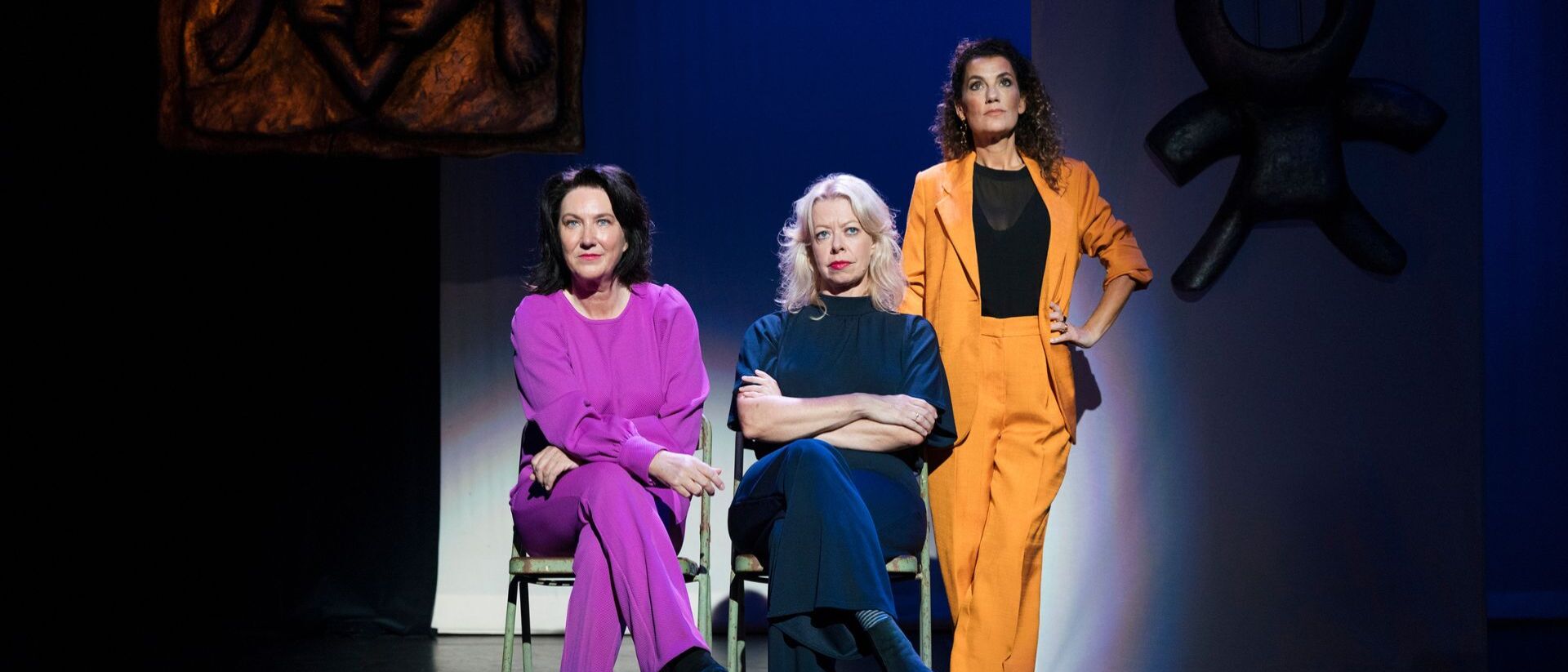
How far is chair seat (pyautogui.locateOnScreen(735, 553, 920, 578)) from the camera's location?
2809 mm

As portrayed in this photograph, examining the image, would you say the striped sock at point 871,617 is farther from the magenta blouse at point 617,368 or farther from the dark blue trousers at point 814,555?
the magenta blouse at point 617,368

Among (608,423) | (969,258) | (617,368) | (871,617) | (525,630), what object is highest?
(969,258)

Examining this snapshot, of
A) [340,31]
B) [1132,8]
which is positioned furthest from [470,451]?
[1132,8]

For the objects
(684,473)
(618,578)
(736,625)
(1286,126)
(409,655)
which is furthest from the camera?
(409,655)

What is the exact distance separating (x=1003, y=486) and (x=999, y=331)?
1.24 feet

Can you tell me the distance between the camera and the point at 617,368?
9.89ft

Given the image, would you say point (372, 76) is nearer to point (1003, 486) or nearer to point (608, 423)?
point (608, 423)

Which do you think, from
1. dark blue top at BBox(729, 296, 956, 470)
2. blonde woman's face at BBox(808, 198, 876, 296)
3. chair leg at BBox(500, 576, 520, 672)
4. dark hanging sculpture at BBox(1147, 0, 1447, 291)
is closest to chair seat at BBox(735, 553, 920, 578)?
dark blue top at BBox(729, 296, 956, 470)

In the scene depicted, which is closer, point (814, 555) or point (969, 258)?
point (814, 555)

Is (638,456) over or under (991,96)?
under

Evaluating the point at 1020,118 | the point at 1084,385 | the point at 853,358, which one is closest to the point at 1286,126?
the point at 1020,118

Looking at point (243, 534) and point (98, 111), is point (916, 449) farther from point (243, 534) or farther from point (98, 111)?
point (98, 111)

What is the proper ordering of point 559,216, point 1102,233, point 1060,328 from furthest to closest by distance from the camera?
point 1102,233
point 1060,328
point 559,216

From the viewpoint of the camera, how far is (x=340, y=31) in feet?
14.6
